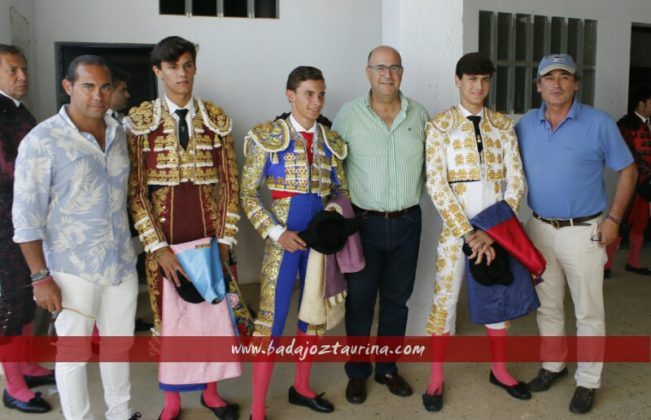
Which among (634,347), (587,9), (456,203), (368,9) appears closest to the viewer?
(456,203)

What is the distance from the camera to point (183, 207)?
2602 mm

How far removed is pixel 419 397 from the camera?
3.08 meters

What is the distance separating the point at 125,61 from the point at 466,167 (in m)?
3.14

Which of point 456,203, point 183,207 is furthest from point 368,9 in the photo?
point 183,207

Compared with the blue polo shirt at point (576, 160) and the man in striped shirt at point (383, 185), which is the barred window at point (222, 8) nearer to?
the man in striped shirt at point (383, 185)

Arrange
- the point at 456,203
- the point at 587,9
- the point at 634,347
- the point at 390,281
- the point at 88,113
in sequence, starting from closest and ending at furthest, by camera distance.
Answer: the point at 88,113 < the point at 456,203 < the point at 390,281 < the point at 634,347 < the point at 587,9

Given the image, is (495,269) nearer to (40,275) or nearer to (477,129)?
(477,129)

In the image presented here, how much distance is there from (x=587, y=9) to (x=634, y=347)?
3883 mm

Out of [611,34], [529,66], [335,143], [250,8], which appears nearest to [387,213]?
[335,143]

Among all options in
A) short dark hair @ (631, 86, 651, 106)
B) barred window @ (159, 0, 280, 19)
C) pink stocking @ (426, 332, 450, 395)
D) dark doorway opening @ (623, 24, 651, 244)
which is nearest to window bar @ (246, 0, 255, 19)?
barred window @ (159, 0, 280, 19)

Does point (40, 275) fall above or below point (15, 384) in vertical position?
above

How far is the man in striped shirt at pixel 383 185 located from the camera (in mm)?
2932

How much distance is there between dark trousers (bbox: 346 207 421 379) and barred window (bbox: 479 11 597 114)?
3228mm

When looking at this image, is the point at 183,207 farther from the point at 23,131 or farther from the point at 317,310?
the point at 23,131
